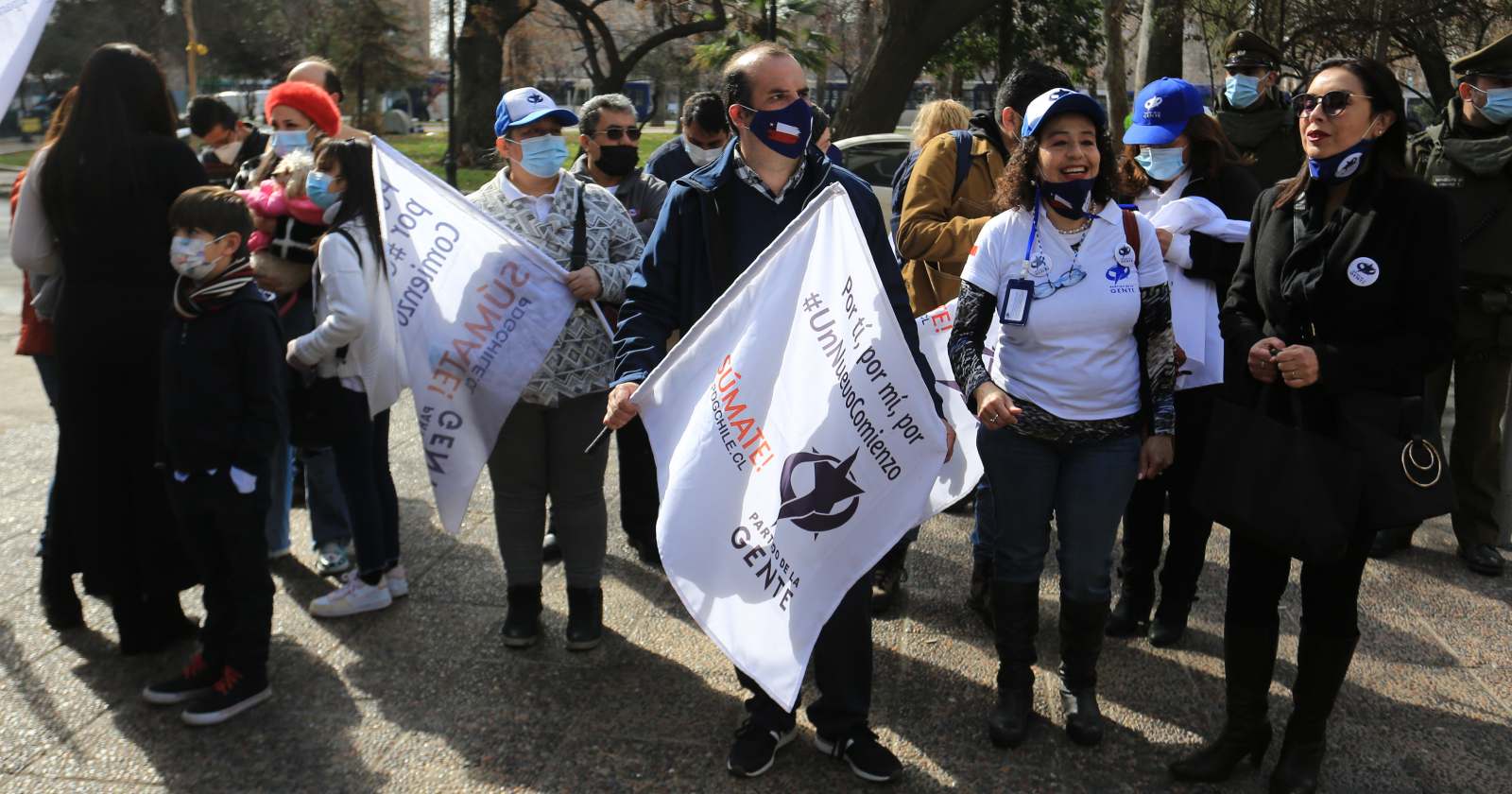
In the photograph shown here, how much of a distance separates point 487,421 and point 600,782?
4.20ft

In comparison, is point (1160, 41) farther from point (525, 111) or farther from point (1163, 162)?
point (525, 111)

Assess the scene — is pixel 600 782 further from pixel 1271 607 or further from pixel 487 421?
pixel 1271 607

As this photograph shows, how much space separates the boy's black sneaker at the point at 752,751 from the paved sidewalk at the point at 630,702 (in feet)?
0.15

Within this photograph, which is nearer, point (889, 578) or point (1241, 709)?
point (1241, 709)

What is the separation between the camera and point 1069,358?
3.48 meters

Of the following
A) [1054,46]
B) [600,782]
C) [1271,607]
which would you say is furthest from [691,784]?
[1054,46]

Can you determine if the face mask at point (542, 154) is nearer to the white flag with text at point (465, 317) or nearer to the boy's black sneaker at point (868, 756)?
the white flag with text at point (465, 317)

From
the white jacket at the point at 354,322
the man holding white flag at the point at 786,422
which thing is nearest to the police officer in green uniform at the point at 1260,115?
the man holding white flag at the point at 786,422

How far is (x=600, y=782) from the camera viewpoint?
137 inches

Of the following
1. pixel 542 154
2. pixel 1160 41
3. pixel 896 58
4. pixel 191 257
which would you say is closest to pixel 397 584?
pixel 191 257

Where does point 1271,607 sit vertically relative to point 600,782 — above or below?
above

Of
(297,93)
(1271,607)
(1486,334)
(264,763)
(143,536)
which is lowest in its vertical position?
(264,763)

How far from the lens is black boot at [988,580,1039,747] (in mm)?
3703

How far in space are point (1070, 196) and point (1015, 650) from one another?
1315 millimetres
